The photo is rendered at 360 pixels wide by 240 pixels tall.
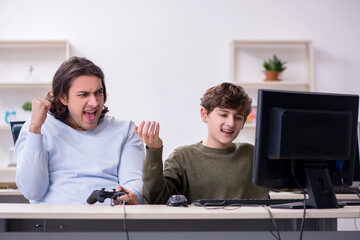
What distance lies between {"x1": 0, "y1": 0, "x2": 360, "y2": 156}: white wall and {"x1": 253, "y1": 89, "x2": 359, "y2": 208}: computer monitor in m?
3.08

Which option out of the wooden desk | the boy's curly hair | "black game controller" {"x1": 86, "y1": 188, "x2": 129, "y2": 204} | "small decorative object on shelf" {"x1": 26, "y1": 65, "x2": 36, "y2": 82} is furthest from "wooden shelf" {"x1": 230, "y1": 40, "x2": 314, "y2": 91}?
"black game controller" {"x1": 86, "y1": 188, "x2": 129, "y2": 204}

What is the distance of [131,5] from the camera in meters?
4.75

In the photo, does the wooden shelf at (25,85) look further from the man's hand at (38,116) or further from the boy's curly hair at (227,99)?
the man's hand at (38,116)

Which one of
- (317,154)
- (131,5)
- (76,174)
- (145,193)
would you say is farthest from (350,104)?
(131,5)

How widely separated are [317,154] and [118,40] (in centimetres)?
341

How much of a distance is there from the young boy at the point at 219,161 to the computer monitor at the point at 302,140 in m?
0.53

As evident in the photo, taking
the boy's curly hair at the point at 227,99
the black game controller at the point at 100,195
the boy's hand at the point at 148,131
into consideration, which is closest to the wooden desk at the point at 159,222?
the black game controller at the point at 100,195

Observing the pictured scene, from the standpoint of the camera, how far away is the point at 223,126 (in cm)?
219

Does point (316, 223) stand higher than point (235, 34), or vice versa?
point (235, 34)

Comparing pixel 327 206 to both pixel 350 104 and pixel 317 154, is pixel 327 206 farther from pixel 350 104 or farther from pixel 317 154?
pixel 350 104

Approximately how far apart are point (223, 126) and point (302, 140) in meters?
0.64

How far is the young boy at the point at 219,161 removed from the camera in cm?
212

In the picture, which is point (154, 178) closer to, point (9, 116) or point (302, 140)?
point (302, 140)

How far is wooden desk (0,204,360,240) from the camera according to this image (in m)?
1.41
